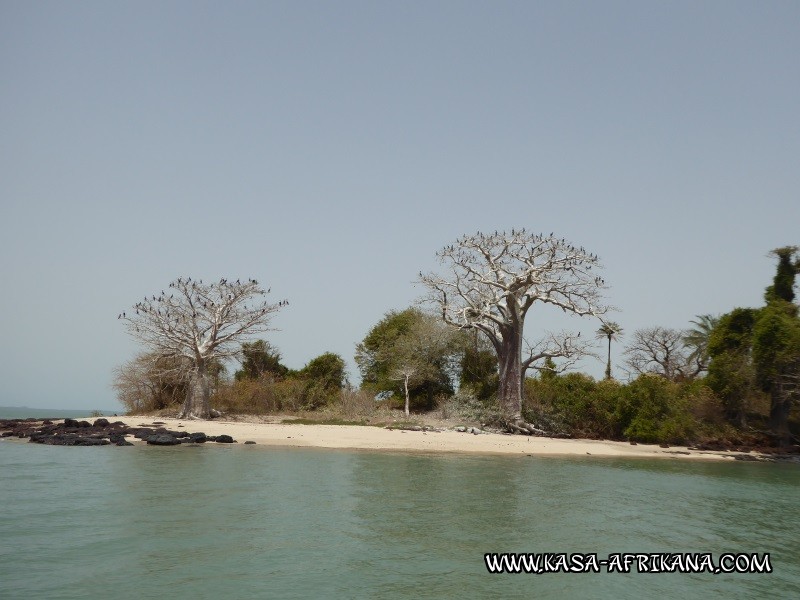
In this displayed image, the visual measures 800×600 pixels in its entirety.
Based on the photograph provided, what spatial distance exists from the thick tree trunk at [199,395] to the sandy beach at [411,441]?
1598 millimetres

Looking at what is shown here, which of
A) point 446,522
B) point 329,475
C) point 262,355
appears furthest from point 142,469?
point 262,355

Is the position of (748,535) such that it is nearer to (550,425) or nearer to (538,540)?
(538,540)

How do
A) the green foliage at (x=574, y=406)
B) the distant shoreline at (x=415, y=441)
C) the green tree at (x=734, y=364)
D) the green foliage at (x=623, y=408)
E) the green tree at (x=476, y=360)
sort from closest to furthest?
the distant shoreline at (x=415, y=441) → the green tree at (x=734, y=364) → the green foliage at (x=623, y=408) → the green foliage at (x=574, y=406) → the green tree at (x=476, y=360)

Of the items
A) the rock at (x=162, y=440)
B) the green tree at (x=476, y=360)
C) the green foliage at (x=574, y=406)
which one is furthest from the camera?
the green tree at (x=476, y=360)

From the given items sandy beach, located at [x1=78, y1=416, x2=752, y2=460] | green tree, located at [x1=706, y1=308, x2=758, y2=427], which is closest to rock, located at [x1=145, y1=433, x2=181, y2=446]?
sandy beach, located at [x1=78, y1=416, x2=752, y2=460]

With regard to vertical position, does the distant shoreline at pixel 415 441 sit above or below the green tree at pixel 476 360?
below

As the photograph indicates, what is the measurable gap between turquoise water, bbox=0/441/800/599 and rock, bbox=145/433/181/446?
9.73 ft

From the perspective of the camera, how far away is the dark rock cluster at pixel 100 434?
2573 cm

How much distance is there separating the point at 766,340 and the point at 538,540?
2495 centimetres

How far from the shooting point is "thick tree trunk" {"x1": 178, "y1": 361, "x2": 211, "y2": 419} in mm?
34562

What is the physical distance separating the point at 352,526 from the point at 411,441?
50.3ft

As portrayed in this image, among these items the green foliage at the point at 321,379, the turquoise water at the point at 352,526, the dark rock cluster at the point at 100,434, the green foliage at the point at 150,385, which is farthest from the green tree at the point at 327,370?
the turquoise water at the point at 352,526

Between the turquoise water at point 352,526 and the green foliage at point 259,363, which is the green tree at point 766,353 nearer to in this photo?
the turquoise water at point 352,526

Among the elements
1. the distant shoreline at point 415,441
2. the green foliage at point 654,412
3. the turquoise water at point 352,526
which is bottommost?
the turquoise water at point 352,526
